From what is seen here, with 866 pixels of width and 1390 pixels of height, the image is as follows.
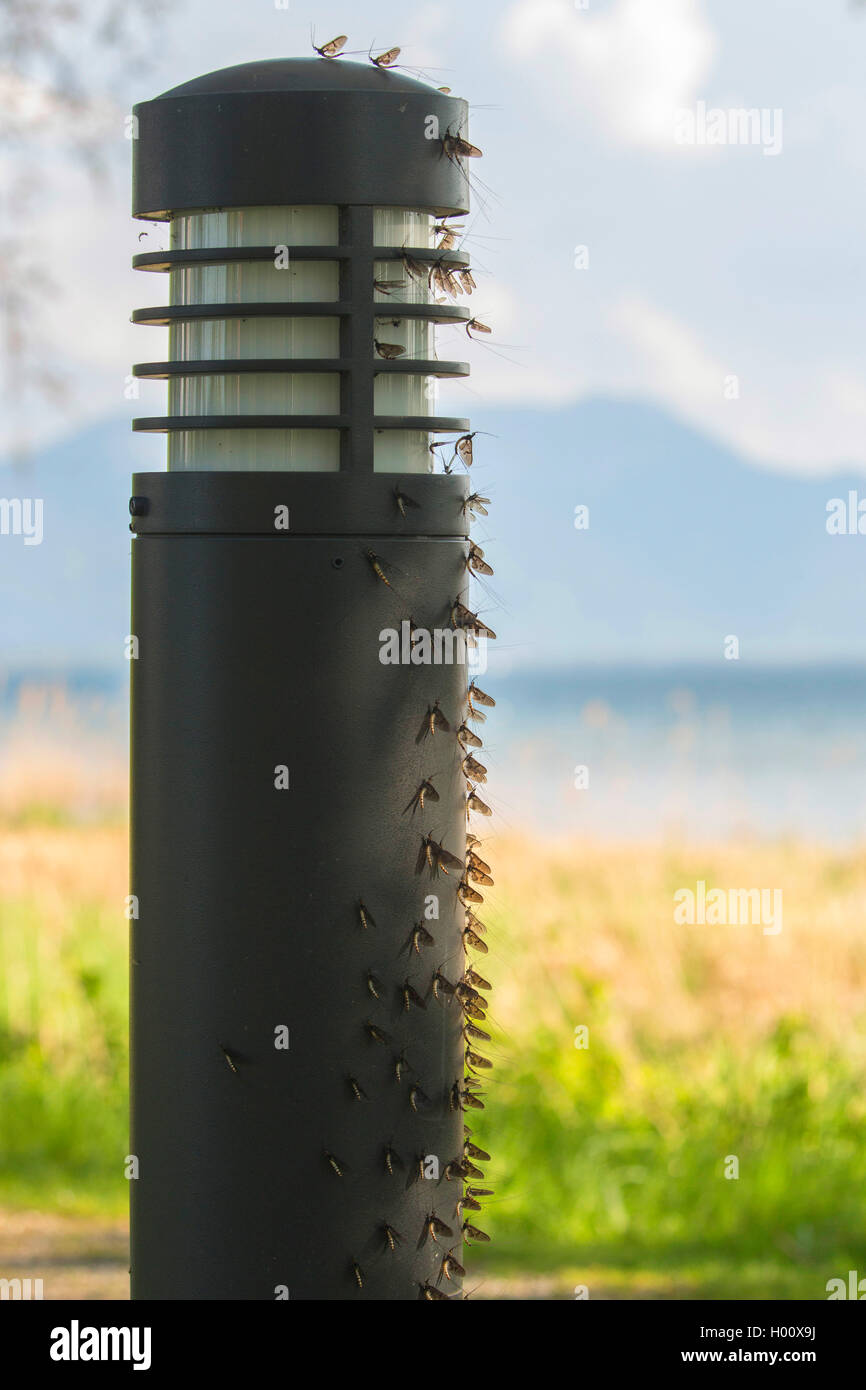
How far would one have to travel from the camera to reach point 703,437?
6316 centimetres

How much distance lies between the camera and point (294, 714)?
1655 millimetres

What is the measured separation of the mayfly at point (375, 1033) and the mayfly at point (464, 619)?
45 cm

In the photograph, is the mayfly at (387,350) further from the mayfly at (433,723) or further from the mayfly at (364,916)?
the mayfly at (364,916)

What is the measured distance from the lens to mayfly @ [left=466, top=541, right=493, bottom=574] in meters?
1.80

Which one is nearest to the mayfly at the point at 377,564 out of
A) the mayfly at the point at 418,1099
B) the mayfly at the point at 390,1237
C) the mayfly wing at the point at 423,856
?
the mayfly wing at the point at 423,856

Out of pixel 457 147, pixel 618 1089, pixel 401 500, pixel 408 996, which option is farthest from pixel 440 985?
pixel 618 1089

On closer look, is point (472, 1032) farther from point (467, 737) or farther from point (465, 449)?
point (465, 449)

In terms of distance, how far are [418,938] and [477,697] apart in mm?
313

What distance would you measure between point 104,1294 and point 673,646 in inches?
1871

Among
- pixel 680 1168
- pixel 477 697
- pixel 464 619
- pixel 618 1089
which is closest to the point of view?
pixel 464 619

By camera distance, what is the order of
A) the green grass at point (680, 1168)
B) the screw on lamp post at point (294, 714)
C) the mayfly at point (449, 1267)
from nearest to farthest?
1. the screw on lamp post at point (294, 714)
2. the mayfly at point (449, 1267)
3. the green grass at point (680, 1168)

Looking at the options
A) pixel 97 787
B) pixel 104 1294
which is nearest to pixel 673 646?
pixel 97 787

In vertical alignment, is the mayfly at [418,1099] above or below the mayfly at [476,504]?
below

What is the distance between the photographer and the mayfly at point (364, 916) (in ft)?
5.49
